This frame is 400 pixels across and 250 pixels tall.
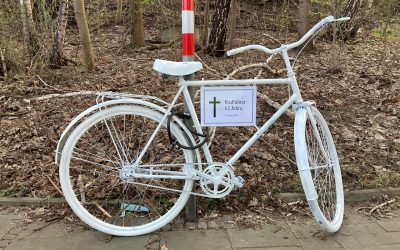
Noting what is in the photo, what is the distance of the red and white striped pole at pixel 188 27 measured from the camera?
2824 mm

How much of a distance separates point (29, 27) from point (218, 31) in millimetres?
3216

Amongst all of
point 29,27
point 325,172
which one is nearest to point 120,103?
point 325,172

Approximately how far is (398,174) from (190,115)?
217cm

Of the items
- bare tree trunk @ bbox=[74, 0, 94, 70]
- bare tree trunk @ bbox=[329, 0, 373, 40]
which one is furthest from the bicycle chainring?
bare tree trunk @ bbox=[329, 0, 373, 40]

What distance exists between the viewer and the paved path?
296 centimetres

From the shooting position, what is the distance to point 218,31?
746cm

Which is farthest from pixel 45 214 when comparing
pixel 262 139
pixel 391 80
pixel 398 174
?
pixel 391 80

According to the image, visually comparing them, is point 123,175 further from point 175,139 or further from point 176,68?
point 176,68

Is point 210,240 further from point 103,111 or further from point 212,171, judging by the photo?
point 103,111

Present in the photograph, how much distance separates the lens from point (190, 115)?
2965mm

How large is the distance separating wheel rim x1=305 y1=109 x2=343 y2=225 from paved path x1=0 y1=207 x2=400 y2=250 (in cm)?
13

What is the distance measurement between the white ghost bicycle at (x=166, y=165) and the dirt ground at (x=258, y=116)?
15.1 inches

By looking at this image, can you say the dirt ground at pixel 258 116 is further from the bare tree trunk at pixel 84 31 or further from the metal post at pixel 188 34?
the metal post at pixel 188 34

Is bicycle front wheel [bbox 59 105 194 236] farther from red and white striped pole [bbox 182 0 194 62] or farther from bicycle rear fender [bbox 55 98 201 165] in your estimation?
red and white striped pole [bbox 182 0 194 62]
